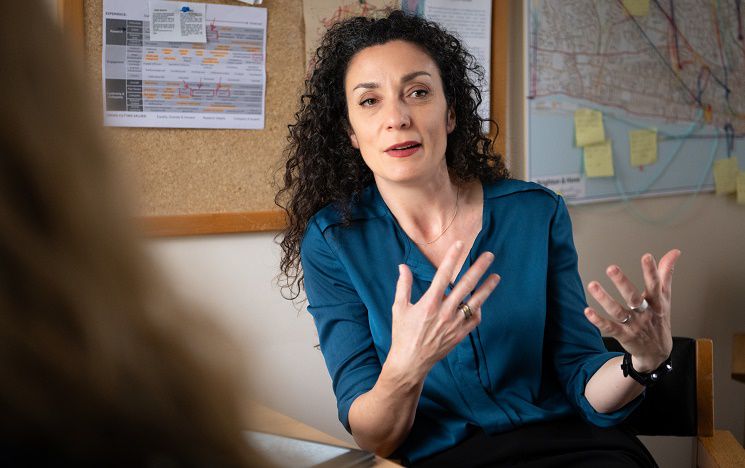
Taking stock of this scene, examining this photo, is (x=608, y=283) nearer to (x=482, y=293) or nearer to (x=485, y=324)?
(x=485, y=324)

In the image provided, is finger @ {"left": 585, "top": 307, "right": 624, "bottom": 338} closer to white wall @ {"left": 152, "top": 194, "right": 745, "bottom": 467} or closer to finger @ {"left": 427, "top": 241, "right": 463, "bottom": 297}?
finger @ {"left": 427, "top": 241, "right": 463, "bottom": 297}

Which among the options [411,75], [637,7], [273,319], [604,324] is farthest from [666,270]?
[637,7]

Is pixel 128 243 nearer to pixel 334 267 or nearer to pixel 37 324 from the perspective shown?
pixel 37 324

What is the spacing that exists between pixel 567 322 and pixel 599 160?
96 centimetres

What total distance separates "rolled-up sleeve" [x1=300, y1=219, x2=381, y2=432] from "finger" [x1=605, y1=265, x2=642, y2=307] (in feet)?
1.56

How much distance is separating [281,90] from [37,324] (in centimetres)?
161

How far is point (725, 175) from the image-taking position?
8.55 ft

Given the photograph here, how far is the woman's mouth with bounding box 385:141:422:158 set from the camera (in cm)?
154

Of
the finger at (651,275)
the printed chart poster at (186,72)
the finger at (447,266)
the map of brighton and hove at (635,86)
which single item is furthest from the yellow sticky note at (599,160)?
the finger at (447,266)

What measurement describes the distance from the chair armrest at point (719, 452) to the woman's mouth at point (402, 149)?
83 cm

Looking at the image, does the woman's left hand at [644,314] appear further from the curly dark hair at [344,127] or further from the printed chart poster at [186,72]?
the printed chart poster at [186,72]

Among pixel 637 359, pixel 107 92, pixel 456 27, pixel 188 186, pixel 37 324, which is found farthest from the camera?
pixel 456 27

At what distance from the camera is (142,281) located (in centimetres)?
35

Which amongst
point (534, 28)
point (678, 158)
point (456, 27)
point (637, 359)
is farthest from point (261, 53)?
point (678, 158)
